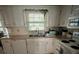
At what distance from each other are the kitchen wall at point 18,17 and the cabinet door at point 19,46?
103mm

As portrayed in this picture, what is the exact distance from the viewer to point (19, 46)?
1.17m

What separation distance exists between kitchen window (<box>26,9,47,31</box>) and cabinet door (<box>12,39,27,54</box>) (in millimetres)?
215

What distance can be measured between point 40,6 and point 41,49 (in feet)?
1.69

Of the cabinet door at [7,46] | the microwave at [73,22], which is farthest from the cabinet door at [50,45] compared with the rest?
the cabinet door at [7,46]

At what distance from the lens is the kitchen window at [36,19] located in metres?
1.15

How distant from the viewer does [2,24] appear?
1.12m

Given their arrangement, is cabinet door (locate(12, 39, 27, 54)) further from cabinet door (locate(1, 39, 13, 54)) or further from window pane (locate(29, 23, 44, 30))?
window pane (locate(29, 23, 44, 30))

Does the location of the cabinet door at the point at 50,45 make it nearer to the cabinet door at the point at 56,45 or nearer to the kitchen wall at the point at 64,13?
the cabinet door at the point at 56,45

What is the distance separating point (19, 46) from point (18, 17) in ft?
1.15

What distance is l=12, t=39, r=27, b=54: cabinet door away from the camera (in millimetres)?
1155

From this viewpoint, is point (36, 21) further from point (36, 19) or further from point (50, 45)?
point (50, 45)

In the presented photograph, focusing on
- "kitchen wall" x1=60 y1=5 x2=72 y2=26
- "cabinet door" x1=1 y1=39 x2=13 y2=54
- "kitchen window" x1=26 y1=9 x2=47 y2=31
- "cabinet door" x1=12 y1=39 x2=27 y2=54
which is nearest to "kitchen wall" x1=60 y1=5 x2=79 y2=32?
"kitchen wall" x1=60 y1=5 x2=72 y2=26

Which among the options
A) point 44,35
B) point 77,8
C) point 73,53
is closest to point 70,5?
point 77,8

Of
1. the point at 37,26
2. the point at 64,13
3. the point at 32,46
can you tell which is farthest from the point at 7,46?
the point at 64,13
